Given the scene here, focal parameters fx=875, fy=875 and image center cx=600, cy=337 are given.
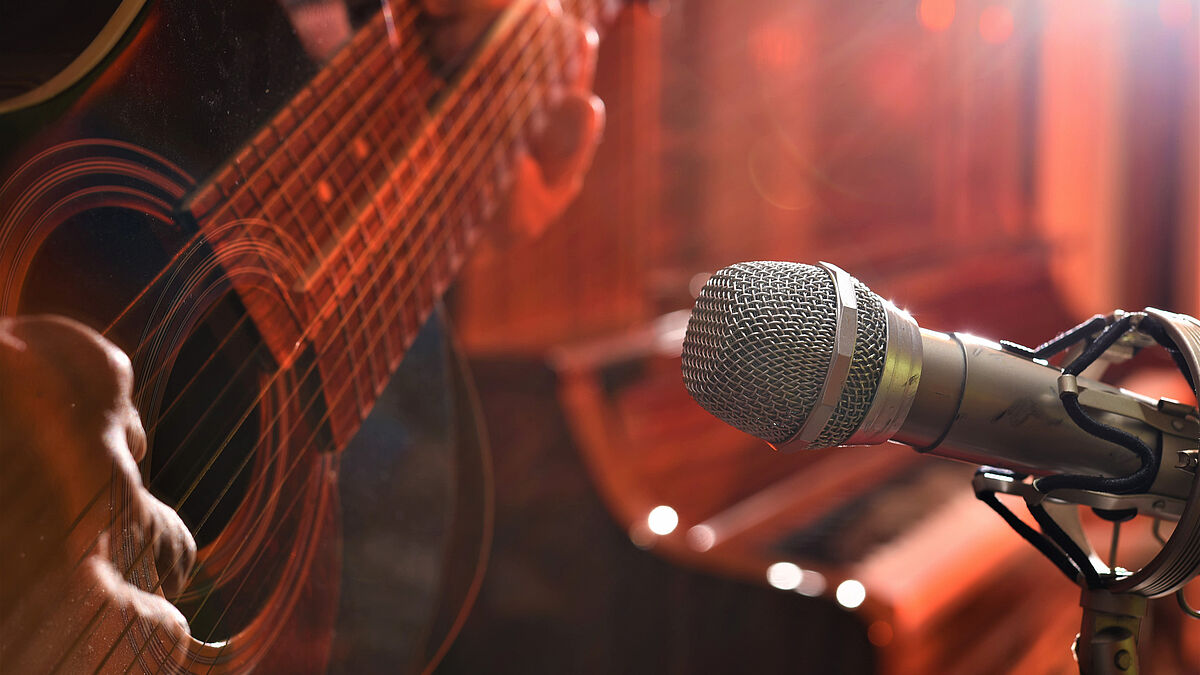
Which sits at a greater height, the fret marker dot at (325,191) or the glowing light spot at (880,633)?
the fret marker dot at (325,191)

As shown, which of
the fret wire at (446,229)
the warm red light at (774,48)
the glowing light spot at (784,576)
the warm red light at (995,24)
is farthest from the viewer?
the warm red light at (995,24)

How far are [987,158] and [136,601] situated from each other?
78.8 inches

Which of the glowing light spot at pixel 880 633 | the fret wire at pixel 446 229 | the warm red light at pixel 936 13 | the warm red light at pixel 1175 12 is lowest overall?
the glowing light spot at pixel 880 633

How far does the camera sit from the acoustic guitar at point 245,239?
394 mm

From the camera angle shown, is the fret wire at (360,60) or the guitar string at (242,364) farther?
the fret wire at (360,60)

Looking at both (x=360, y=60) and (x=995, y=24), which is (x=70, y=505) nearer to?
(x=360, y=60)

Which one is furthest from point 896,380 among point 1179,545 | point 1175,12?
point 1175,12

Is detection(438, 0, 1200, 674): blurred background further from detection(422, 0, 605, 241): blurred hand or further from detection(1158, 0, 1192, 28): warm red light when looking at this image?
detection(1158, 0, 1192, 28): warm red light

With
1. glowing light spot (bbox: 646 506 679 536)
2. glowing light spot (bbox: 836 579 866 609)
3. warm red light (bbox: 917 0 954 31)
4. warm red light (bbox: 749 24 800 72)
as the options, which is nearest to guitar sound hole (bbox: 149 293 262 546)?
glowing light spot (bbox: 646 506 679 536)

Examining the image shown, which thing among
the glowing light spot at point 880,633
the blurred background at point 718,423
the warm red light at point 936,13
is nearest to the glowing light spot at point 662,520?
the blurred background at point 718,423

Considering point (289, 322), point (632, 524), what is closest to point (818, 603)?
point (632, 524)

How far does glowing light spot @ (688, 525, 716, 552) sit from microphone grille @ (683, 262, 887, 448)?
0.76m

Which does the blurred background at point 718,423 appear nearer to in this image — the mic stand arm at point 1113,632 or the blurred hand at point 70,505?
the blurred hand at point 70,505

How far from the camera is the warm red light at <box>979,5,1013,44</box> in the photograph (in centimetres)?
186
